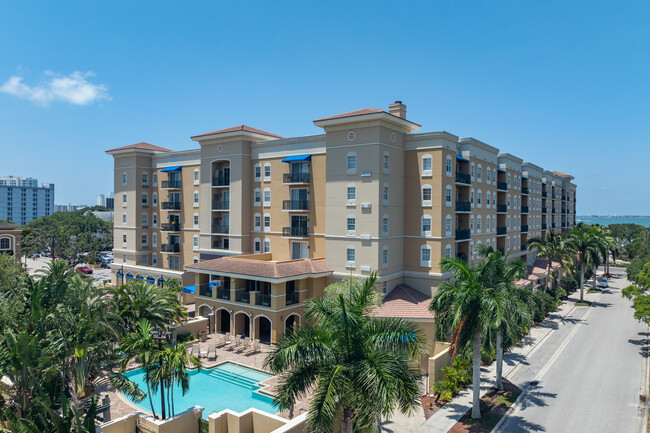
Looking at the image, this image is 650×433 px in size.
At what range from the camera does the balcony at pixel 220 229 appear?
1768 inches

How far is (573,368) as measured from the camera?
2975 cm

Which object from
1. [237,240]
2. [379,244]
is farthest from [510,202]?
[237,240]

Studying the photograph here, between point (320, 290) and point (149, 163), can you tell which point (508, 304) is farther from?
point (149, 163)

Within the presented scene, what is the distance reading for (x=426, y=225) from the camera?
35.9 m

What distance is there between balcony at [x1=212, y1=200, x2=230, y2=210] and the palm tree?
105 feet

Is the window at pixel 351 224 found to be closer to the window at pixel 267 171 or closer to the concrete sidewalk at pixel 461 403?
the window at pixel 267 171

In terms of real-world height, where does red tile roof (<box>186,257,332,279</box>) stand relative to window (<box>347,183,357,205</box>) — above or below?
below

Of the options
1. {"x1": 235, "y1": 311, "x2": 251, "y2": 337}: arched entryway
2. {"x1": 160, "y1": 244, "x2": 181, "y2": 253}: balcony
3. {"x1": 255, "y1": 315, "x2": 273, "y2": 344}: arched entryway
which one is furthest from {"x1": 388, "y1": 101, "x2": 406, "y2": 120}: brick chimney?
{"x1": 160, "y1": 244, "x2": 181, "y2": 253}: balcony

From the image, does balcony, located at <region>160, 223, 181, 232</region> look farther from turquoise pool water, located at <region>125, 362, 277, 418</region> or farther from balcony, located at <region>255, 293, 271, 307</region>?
turquoise pool water, located at <region>125, 362, 277, 418</region>

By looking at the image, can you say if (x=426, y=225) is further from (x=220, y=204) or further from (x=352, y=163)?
(x=220, y=204)

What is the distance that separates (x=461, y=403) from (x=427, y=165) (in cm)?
1878

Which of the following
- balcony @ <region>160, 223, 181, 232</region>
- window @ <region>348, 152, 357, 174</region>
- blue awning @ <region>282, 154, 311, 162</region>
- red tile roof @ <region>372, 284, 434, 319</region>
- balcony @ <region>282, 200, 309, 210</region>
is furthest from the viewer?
balcony @ <region>160, 223, 181, 232</region>

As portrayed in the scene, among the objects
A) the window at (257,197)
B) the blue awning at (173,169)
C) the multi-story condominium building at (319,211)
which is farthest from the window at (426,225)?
the blue awning at (173,169)

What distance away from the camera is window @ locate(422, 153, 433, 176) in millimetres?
35625
